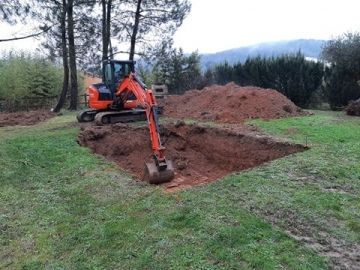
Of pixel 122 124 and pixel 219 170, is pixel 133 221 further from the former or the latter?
pixel 122 124

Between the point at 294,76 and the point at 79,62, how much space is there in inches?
395

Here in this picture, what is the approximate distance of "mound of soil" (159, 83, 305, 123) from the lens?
12453mm

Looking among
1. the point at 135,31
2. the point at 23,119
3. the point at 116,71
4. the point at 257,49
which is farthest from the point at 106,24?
the point at 257,49

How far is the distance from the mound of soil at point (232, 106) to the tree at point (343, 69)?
3483 millimetres

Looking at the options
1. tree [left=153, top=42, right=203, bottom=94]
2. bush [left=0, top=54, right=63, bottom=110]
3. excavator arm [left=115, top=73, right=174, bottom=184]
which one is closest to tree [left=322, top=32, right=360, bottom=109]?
tree [left=153, top=42, right=203, bottom=94]

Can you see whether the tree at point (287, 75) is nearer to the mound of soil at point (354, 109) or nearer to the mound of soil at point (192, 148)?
the mound of soil at point (354, 109)

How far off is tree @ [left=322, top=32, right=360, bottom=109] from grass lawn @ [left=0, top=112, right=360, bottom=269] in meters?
9.06

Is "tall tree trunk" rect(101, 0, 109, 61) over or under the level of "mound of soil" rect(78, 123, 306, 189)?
over

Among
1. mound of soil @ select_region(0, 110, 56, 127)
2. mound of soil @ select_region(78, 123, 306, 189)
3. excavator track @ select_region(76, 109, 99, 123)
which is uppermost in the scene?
excavator track @ select_region(76, 109, 99, 123)

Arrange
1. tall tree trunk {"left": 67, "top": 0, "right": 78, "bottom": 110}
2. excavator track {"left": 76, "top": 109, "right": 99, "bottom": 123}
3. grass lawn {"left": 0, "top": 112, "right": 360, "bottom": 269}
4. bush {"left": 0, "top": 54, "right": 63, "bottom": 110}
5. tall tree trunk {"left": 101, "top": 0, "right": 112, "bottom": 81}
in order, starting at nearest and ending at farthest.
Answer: grass lawn {"left": 0, "top": 112, "right": 360, "bottom": 269}, excavator track {"left": 76, "top": 109, "right": 99, "bottom": 123}, tall tree trunk {"left": 67, "top": 0, "right": 78, "bottom": 110}, tall tree trunk {"left": 101, "top": 0, "right": 112, "bottom": 81}, bush {"left": 0, "top": 54, "right": 63, "bottom": 110}

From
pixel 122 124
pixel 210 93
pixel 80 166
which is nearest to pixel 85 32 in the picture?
pixel 210 93

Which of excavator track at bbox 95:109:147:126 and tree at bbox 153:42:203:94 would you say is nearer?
excavator track at bbox 95:109:147:126

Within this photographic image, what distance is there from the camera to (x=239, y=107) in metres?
13.0

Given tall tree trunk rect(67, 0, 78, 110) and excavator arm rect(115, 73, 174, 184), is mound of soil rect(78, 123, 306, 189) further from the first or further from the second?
tall tree trunk rect(67, 0, 78, 110)
